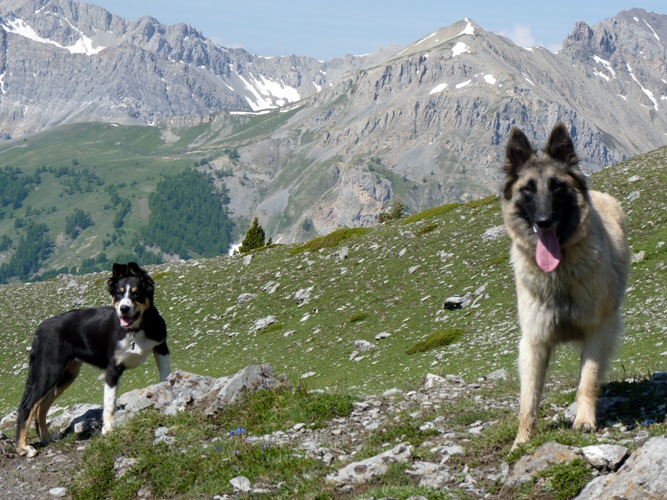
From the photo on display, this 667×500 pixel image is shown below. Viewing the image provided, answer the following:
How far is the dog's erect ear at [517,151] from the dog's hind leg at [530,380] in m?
2.30

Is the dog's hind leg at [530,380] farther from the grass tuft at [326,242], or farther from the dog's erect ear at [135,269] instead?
the grass tuft at [326,242]

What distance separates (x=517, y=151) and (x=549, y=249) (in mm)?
1312

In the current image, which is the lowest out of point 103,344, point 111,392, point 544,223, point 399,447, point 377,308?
point 377,308

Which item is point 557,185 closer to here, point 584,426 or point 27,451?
point 584,426

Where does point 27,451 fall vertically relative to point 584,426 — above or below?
below

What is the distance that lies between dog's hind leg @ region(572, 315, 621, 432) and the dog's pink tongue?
3.98 feet

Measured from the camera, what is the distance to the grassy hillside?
73.7 feet

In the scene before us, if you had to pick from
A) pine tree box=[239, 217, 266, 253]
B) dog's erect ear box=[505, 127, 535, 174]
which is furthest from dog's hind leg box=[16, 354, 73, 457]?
pine tree box=[239, 217, 266, 253]

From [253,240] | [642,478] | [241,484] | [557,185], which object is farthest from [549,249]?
[253,240]

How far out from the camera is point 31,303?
50.0m

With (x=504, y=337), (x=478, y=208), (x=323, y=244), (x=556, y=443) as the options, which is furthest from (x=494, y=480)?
(x=323, y=244)

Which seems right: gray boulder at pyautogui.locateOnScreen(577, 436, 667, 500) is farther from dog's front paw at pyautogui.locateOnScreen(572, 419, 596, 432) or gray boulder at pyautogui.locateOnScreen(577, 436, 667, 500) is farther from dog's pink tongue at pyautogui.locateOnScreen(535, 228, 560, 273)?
dog's pink tongue at pyautogui.locateOnScreen(535, 228, 560, 273)

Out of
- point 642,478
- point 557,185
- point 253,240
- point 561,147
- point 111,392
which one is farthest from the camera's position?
point 253,240

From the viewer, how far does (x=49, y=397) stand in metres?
14.2
